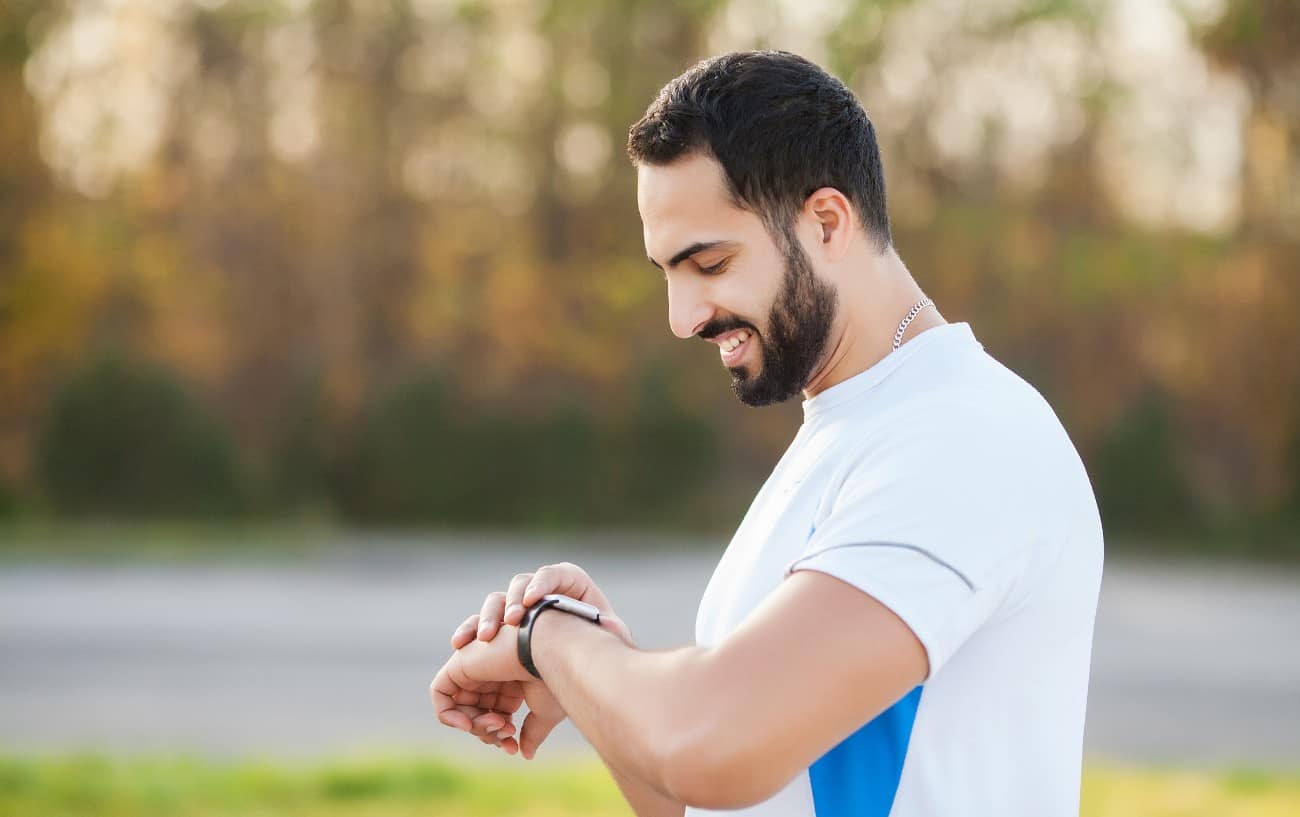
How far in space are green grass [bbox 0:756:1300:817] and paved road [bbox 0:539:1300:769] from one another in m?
1.20

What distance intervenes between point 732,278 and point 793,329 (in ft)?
0.31

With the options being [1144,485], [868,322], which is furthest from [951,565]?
[1144,485]

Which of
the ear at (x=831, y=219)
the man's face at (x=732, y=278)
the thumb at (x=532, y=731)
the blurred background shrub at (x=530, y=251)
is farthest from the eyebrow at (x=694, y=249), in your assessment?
the blurred background shrub at (x=530, y=251)

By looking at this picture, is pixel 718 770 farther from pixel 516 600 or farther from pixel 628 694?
pixel 516 600

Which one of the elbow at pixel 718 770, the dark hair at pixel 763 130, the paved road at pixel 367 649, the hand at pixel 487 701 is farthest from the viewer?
the paved road at pixel 367 649

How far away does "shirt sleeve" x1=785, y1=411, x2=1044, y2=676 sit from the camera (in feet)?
4.30

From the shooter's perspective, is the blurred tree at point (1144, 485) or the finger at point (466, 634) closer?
the finger at point (466, 634)

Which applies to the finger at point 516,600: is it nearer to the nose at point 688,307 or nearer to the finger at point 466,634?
the finger at point 466,634

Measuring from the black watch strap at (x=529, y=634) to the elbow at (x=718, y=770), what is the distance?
335 millimetres

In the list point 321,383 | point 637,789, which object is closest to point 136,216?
point 321,383

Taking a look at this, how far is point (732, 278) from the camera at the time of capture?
162 cm

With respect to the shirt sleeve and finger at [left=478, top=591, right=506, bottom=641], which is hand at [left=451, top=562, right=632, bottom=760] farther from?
the shirt sleeve

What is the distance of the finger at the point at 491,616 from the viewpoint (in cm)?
173

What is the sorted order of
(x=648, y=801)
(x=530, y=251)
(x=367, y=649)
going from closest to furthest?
(x=648, y=801), (x=367, y=649), (x=530, y=251)
